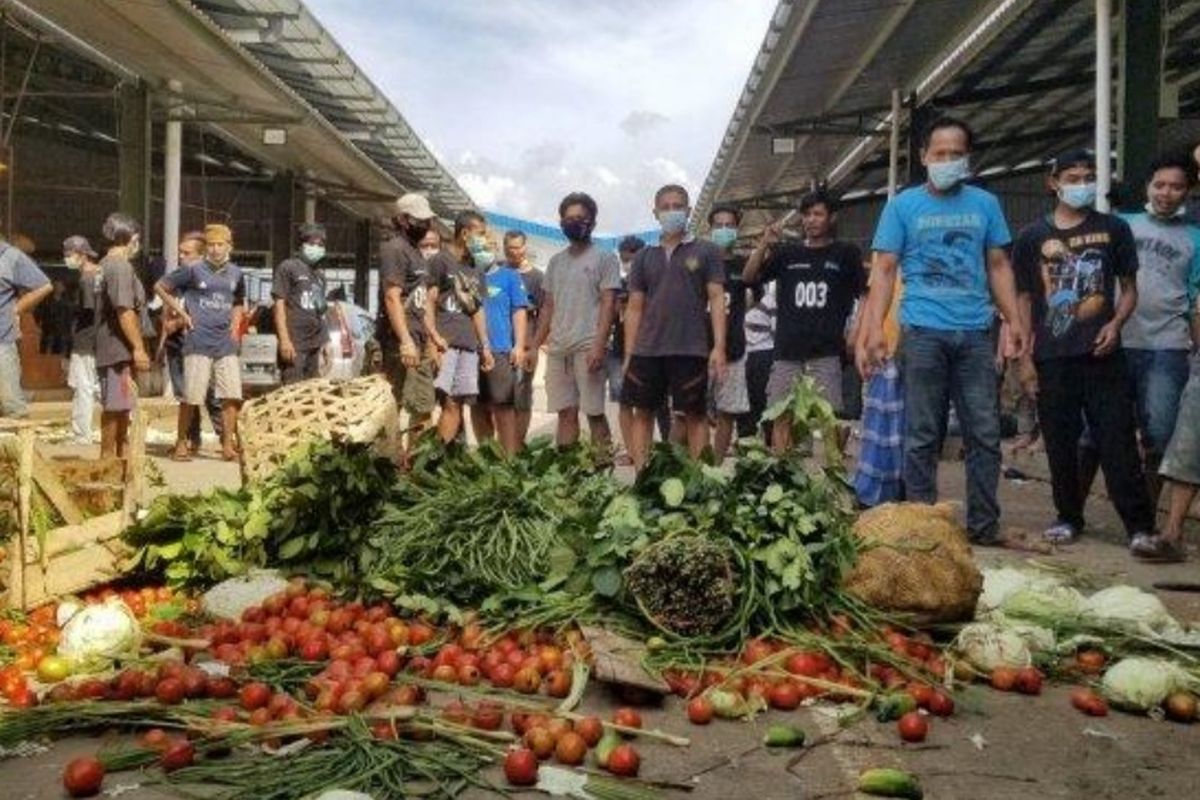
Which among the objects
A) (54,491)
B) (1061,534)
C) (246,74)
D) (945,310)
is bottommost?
(1061,534)

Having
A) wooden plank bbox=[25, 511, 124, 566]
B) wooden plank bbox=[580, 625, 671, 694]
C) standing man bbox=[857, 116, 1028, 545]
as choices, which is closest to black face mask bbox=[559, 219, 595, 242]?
standing man bbox=[857, 116, 1028, 545]

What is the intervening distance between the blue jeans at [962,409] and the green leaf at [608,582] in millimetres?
2611

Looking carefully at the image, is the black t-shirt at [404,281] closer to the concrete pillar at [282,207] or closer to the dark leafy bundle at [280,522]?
the dark leafy bundle at [280,522]

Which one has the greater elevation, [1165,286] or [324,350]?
[1165,286]

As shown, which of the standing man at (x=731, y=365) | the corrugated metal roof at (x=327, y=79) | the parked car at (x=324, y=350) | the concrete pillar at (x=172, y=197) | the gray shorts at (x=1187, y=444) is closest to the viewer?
the gray shorts at (x=1187, y=444)

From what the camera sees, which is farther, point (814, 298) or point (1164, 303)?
point (814, 298)

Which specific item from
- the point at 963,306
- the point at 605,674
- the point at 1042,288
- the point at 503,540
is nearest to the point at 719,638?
the point at 605,674

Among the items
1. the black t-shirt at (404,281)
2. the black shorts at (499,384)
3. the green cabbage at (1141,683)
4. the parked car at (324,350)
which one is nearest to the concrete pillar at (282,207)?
the parked car at (324,350)

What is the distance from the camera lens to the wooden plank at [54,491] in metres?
5.05

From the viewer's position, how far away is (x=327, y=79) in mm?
14758

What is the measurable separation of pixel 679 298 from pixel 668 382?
0.53 meters

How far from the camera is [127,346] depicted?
352 inches

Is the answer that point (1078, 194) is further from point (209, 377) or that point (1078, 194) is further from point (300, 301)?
point (209, 377)

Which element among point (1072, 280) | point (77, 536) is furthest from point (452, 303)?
point (1072, 280)
